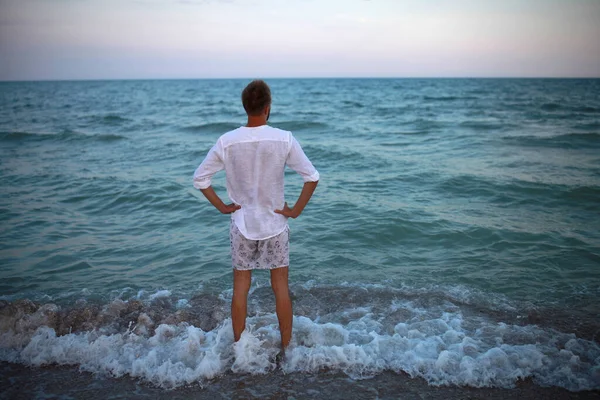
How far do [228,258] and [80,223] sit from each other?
10.4 feet

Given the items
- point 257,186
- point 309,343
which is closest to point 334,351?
point 309,343

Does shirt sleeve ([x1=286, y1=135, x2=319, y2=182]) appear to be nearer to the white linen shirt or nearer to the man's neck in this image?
the white linen shirt

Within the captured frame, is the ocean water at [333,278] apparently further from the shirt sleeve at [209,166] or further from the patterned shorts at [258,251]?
the shirt sleeve at [209,166]

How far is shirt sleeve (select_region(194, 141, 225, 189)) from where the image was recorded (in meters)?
3.10

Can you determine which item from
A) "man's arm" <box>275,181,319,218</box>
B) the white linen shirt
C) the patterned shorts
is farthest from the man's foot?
"man's arm" <box>275,181,319,218</box>

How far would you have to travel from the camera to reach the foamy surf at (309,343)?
3391mm

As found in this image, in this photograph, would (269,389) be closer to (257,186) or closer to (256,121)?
(257,186)

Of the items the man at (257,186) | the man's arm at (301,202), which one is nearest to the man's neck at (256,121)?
the man at (257,186)

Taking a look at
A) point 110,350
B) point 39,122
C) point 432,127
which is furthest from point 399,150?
point 39,122

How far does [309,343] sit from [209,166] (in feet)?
5.96

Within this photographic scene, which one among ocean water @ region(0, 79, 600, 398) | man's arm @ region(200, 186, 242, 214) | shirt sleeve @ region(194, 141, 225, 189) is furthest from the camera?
ocean water @ region(0, 79, 600, 398)

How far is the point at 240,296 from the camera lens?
3.40 m

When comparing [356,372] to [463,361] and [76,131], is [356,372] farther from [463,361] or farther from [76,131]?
[76,131]

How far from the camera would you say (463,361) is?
3449mm
